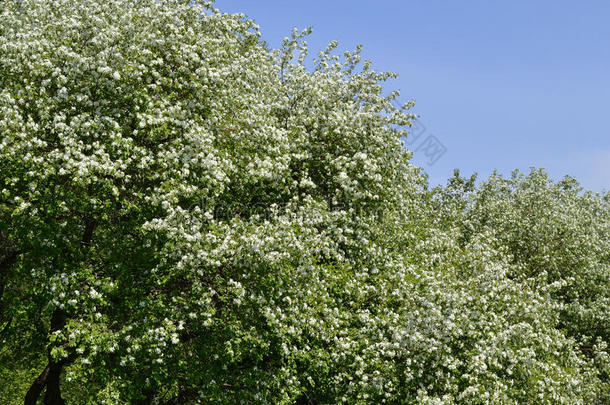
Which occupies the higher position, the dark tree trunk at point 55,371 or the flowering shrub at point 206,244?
the flowering shrub at point 206,244

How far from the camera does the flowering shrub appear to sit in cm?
1667

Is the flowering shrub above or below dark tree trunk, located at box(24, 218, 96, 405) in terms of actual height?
above

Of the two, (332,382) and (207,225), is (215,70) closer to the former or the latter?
(207,225)

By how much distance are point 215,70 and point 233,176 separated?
12.3 ft

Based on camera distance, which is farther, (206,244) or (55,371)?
(55,371)

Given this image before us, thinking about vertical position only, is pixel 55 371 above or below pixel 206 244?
→ below

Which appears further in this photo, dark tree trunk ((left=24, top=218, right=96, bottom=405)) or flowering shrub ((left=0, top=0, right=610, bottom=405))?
dark tree trunk ((left=24, top=218, right=96, bottom=405))

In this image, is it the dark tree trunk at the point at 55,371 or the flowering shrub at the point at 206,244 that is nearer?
the flowering shrub at the point at 206,244

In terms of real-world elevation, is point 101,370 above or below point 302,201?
below

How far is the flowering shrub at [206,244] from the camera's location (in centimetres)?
1667

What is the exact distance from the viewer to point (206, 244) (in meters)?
16.9

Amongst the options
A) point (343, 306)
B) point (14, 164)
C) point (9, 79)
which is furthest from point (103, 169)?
point (343, 306)

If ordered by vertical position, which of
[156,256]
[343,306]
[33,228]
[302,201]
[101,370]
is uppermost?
[302,201]

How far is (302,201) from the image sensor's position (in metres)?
22.0
